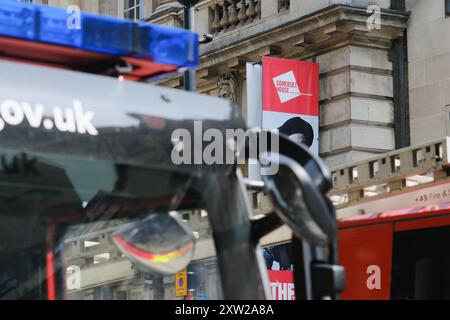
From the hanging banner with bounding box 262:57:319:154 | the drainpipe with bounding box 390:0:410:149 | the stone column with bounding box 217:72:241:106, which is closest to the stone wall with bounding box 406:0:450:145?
the drainpipe with bounding box 390:0:410:149

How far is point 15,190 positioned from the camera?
4781 millimetres

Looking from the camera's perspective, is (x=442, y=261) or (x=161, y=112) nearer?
(x=161, y=112)

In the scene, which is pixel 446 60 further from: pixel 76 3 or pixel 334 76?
pixel 76 3

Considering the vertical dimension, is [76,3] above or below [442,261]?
above

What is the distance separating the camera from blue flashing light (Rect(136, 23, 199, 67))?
5.11 meters

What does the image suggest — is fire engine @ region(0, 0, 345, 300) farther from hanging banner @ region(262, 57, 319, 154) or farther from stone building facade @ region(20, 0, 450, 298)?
hanging banner @ region(262, 57, 319, 154)

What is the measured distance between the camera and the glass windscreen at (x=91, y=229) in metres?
4.81

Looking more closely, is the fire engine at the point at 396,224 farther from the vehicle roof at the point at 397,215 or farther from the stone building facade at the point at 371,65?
the stone building facade at the point at 371,65

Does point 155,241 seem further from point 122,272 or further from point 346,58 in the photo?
point 346,58

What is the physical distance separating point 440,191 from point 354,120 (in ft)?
26.1

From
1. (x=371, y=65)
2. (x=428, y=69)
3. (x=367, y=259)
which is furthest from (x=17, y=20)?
(x=371, y=65)
